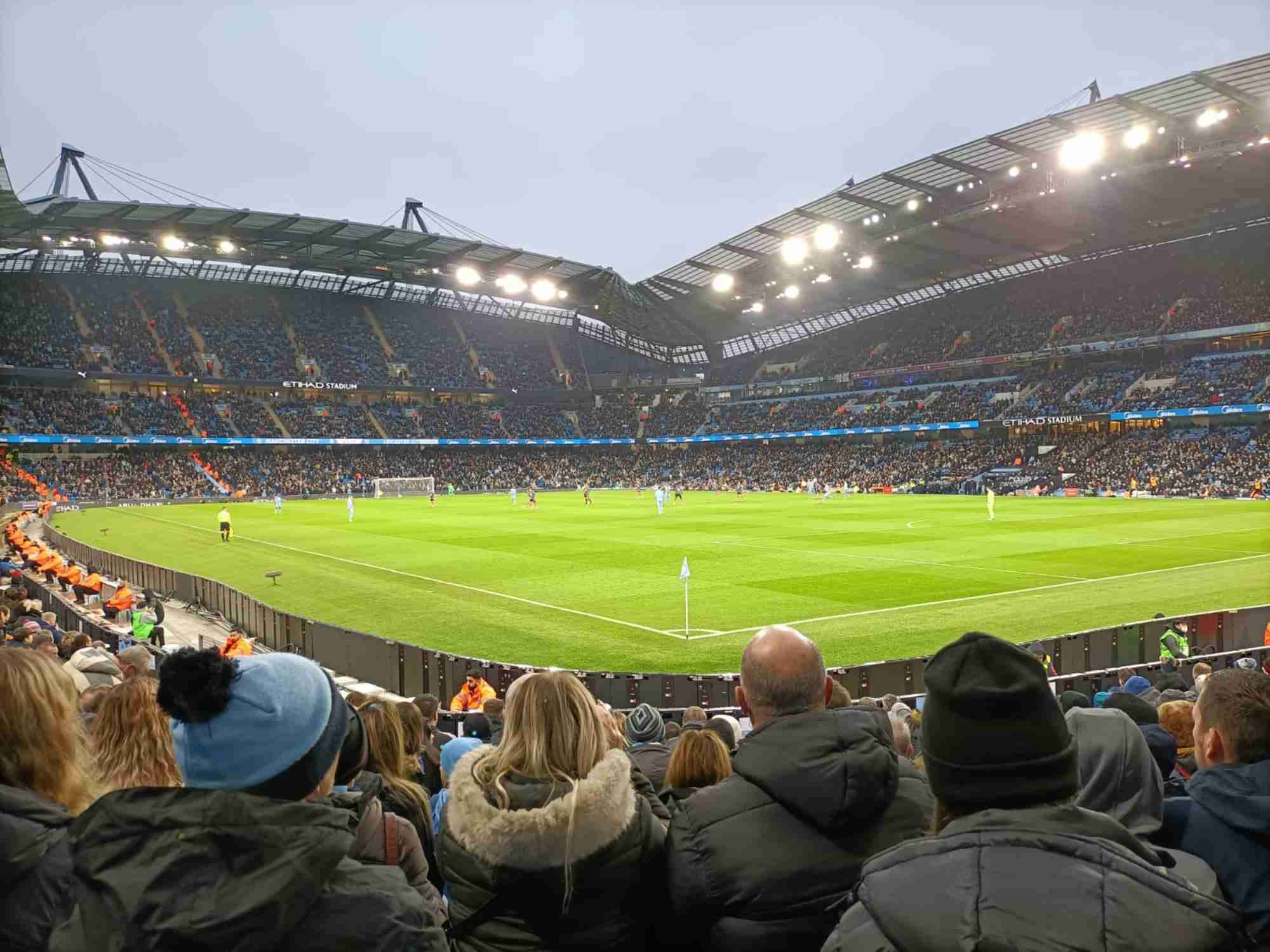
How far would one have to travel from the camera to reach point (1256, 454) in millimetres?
59500

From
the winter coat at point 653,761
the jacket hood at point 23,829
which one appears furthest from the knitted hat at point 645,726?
the jacket hood at point 23,829

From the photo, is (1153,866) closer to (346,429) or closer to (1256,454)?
(1256,454)

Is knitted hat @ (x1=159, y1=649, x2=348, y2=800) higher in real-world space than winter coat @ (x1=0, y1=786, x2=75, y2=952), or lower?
higher

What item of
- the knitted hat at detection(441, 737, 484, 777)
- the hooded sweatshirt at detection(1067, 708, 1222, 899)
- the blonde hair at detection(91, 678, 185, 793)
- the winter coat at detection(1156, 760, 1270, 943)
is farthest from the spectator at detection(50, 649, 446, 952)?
the knitted hat at detection(441, 737, 484, 777)

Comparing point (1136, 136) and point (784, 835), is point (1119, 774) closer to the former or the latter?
point (784, 835)

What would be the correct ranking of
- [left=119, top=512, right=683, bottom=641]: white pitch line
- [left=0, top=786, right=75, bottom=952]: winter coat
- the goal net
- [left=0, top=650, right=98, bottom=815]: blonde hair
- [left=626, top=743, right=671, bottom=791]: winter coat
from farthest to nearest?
the goal net
[left=119, top=512, right=683, bottom=641]: white pitch line
[left=626, top=743, right=671, bottom=791]: winter coat
[left=0, top=650, right=98, bottom=815]: blonde hair
[left=0, top=786, right=75, bottom=952]: winter coat

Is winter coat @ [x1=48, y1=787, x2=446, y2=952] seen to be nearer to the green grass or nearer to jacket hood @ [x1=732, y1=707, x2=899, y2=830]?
jacket hood @ [x1=732, y1=707, x2=899, y2=830]

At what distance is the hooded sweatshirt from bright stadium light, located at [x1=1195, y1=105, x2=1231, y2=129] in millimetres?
54282

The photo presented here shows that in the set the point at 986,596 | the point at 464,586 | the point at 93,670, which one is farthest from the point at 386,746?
the point at 464,586

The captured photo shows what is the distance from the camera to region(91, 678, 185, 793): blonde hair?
370 cm

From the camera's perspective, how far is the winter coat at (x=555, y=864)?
9.44 ft

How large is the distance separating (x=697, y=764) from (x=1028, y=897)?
2.33m

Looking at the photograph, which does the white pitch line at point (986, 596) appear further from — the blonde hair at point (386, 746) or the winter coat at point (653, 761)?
the blonde hair at point (386, 746)

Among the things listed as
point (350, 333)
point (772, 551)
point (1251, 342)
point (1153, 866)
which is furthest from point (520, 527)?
point (350, 333)
